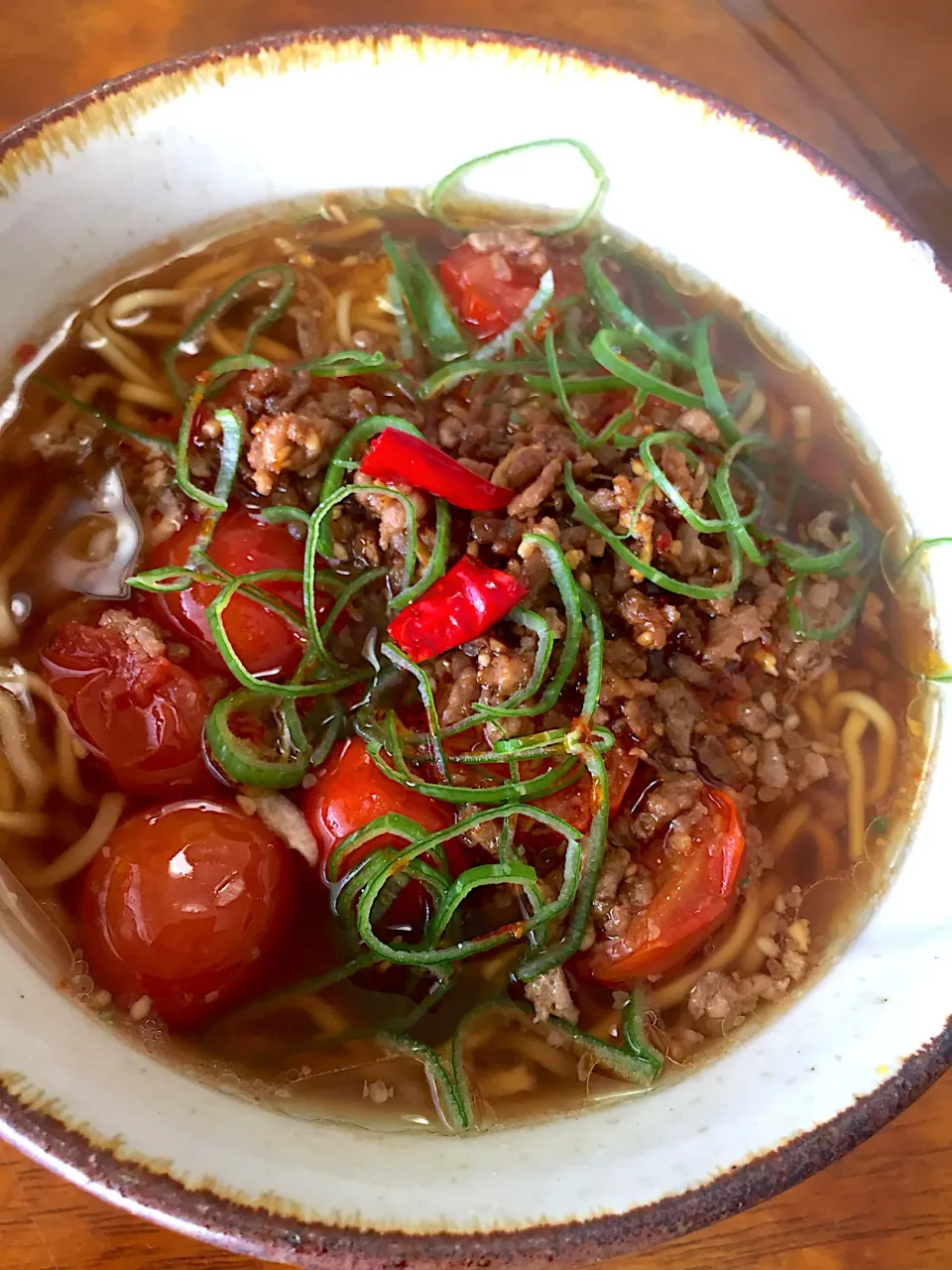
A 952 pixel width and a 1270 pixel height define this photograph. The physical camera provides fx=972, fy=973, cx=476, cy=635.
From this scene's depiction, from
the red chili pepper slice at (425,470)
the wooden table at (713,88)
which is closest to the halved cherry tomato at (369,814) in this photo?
the red chili pepper slice at (425,470)

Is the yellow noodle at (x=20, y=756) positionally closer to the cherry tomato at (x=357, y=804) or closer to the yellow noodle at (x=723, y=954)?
the cherry tomato at (x=357, y=804)

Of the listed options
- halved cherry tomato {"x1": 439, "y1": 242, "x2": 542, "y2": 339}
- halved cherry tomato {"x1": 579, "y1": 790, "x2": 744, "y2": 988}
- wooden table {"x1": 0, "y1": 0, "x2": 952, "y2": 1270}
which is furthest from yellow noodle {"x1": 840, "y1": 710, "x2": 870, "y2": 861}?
halved cherry tomato {"x1": 439, "y1": 242, "x2": 542, "y2": 339}

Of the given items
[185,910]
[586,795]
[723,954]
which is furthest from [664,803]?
[185,910]

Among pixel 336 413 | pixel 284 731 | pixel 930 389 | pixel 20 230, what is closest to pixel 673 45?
pixel 930 389

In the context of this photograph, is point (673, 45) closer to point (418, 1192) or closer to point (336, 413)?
point (336, 413)

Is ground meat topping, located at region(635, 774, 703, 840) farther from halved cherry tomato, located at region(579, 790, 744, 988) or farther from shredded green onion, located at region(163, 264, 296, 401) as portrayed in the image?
shredded green onion, located at region(163, 264, 296, 401)

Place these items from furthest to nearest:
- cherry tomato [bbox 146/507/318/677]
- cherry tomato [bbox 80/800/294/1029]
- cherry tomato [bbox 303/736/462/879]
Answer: cherry tomato [bbox 146/507/318/677]
cherry tomato [bbox 303/736/462/879]
cherry tomato [bbox 80/800/294/1029]
